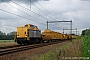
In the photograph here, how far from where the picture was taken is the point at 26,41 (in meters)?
32.5

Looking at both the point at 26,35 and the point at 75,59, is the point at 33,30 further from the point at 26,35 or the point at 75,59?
the point at 75,59

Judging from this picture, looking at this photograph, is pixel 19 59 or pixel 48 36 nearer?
pixel 19 59

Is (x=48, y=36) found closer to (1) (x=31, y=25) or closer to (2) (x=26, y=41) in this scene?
(1) (x=31, y=25)

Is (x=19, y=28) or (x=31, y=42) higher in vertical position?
(x=19, y=28)

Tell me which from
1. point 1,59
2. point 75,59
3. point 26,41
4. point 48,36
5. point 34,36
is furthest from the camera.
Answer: point 48,36

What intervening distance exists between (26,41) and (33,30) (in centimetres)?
311

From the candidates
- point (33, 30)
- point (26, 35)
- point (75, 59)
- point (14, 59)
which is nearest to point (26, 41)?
point (26, 35)

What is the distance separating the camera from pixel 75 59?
983 centimetres

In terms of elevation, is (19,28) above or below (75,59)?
above

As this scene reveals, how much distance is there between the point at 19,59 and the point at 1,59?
1172 mm

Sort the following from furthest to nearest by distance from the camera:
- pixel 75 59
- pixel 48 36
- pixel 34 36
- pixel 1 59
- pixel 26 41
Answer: pixel 48 36 → pixel 34 36 → pixel 26 41 → pixel 1 59 → pixel 75 59

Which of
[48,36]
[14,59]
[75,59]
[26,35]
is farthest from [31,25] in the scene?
[75,59]

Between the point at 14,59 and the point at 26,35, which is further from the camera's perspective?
the point at 26,35

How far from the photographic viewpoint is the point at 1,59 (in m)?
13.8
